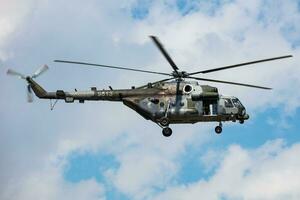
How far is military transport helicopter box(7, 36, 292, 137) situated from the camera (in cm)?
6750

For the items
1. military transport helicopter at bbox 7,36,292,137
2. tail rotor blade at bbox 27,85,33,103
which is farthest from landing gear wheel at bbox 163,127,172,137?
tail rotor blade at bbox 27,85,33,103

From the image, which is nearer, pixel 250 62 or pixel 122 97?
pixel 250 62

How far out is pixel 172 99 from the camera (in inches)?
2680

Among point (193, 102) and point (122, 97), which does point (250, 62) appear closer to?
point (193, 102)

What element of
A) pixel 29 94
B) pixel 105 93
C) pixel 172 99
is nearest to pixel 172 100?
pixel 172 99

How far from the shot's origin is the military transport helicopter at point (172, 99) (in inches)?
2657

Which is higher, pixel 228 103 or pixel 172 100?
pixel 228 103

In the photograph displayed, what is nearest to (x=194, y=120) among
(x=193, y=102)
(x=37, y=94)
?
(x=193, y=102)

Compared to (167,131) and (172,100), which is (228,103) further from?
(167,131)

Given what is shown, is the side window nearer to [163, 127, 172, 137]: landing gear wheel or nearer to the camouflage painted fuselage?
the camouflage painted fuselage

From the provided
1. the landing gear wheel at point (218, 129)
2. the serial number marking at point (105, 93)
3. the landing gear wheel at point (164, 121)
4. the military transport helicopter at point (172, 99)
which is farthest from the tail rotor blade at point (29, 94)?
the landing gear wheel at point (218, 129)

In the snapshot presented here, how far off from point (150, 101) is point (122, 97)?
341 centimetres

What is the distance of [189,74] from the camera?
6831 centimetres

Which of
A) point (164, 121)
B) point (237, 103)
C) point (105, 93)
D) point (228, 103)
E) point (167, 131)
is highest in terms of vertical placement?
point (237, 103)
